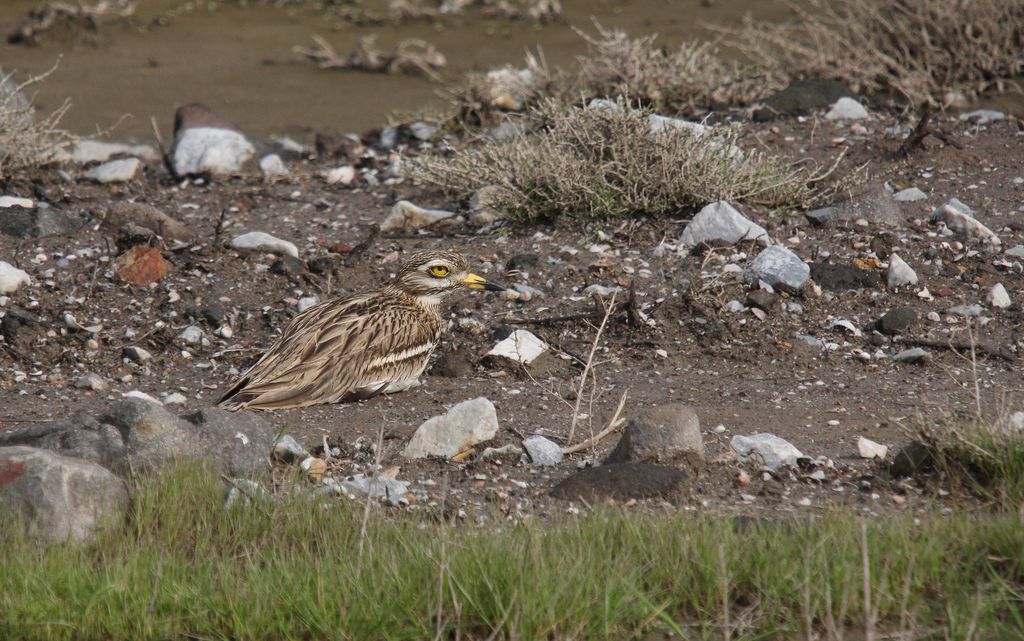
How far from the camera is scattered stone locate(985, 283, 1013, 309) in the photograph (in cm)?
643

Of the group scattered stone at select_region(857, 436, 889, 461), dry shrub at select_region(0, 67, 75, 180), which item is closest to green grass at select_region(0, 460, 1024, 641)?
scattered stone at select_region(857, 436, 889, 461)

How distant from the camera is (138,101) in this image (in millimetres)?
11648

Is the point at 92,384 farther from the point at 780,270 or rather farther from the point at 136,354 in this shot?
the point at 780,270

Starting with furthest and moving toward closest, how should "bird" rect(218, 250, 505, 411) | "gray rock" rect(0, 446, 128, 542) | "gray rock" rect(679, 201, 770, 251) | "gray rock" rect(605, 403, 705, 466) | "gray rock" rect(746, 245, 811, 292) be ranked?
"gray rock" rect(679, 201, 770, 251) < "gray rock" rect(746, 245, 811, 292) < "bird" rect(218, 250, 505, 411) < "gray rock" rect(605, 403, 705, 466) < "gray rock" rect(0, 446, 128, 542)

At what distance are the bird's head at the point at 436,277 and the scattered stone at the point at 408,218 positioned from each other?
127cm

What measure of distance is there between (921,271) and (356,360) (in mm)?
3133

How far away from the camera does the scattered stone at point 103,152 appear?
9.42 meters

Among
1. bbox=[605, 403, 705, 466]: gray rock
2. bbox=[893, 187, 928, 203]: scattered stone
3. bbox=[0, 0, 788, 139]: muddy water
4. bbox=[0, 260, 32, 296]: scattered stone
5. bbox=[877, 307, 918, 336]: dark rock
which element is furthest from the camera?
bbox=[0, 0, 788, 139]: muddy water

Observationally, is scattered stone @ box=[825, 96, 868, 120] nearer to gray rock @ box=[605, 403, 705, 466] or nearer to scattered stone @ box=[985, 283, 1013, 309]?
scattered stone @ box=[985, 283, 1013, 309]

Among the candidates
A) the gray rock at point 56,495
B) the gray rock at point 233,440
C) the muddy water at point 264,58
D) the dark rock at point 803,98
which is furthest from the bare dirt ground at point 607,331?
the muddy water at point 264,58

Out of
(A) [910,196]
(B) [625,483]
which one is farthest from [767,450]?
(A) [910,196]

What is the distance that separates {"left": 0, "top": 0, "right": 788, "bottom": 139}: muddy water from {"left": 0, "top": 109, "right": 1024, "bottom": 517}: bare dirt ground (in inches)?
127

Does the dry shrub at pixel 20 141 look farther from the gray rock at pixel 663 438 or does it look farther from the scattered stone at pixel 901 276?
the scattered stone at pixel 901 276

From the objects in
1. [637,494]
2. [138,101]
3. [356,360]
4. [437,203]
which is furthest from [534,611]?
[138,101]
